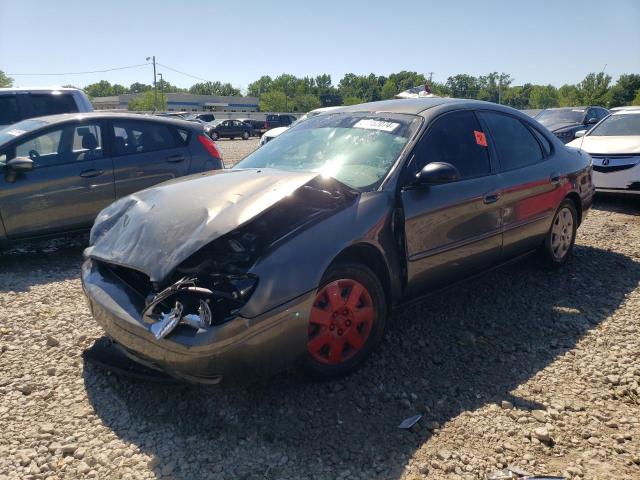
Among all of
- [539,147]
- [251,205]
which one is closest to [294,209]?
[251,205]

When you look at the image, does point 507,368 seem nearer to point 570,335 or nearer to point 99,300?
point 570,335

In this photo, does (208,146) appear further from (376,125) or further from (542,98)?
(542,98)

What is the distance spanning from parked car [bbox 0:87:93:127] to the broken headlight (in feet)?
23.1

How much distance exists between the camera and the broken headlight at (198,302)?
2.42m

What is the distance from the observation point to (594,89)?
8012cm

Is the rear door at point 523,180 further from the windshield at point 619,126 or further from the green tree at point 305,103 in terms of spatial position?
the green tree at point 305,103

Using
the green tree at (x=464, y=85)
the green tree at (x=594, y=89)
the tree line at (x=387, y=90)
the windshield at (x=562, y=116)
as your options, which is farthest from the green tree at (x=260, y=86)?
the windshield at (x=562, y=116)

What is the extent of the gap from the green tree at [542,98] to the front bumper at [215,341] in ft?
434

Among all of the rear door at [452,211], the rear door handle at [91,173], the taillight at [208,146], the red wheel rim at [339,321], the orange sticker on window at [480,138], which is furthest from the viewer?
the taillight at [208,146]

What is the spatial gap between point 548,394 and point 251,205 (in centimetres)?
203

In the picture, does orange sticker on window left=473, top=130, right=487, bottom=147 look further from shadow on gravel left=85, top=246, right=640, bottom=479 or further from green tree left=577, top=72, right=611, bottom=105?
green tree left=577, top=72, right=611, bottom=105

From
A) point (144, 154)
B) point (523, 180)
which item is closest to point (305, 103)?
point (144, 154)

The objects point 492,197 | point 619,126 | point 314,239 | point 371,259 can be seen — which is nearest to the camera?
point 314,239

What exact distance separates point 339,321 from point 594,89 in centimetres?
9186
